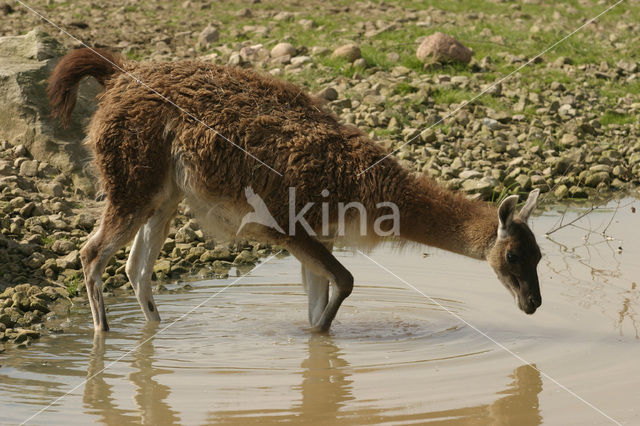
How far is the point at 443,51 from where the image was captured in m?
15.2

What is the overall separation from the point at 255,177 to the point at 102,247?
136cm

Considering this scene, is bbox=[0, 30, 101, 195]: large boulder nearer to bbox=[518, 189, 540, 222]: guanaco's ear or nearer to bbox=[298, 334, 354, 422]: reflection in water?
bbox=[298, 334, 354, 422]: reflection in water

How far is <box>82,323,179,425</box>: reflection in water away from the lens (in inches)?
214

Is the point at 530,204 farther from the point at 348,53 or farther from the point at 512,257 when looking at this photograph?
the point at 348,53

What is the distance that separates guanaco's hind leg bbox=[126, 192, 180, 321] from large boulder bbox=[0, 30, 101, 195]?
8.85ft

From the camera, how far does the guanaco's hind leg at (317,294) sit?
7.77 m

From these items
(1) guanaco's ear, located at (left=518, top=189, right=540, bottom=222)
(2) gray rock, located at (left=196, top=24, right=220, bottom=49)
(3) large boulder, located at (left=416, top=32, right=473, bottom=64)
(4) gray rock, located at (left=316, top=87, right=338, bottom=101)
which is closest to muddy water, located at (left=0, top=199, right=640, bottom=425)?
(1) guanaco's ear, located at (left=518, top=189, right=540, bottom=222)

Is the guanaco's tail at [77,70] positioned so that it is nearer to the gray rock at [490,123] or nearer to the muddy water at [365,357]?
the muddy water at [365,357]

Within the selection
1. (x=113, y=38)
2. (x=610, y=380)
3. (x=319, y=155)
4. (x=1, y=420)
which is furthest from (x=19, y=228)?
(x=113, y=38)

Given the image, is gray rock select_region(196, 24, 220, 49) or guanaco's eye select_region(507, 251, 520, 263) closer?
guanaco's eye select_region(507, 251, 520, 263)

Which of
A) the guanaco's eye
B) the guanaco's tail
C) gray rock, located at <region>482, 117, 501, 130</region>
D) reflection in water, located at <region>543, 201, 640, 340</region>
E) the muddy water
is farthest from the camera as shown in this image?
gray rock, located at <region>482, 117, 501, 130</region>

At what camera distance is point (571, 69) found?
15586 millimetres

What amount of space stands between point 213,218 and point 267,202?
1.81 feet

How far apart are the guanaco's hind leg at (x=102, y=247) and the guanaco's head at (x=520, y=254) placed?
9.49 ft
